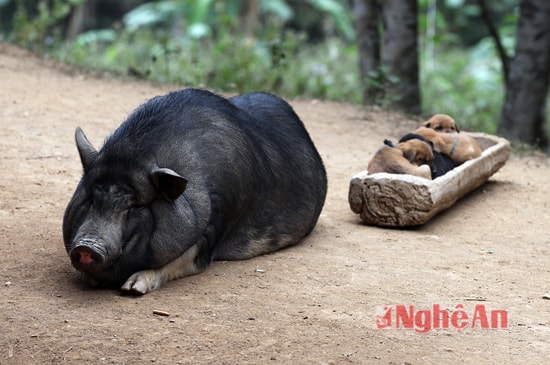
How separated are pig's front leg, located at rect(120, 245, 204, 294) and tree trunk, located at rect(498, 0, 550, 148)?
734cm

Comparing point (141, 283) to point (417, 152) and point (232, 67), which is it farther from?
point (232, 67)

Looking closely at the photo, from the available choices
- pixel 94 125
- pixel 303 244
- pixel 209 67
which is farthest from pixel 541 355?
pixel 209 67

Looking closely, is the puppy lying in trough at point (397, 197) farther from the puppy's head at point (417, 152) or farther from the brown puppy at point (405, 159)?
the puppy's head at point (417, 152)

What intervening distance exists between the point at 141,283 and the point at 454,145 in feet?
12.9

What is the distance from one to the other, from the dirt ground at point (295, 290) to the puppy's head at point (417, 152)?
0.51 meters

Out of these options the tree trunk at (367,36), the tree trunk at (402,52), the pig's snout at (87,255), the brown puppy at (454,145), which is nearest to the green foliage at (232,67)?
the tree trunk at (367,36)

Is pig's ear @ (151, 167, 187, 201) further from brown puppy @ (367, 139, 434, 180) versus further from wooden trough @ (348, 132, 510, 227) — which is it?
brown puppy @ (367, 139, 434, 180)

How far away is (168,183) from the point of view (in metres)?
4.84

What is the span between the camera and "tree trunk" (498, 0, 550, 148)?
38.1ft

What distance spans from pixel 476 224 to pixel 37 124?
4.21 m

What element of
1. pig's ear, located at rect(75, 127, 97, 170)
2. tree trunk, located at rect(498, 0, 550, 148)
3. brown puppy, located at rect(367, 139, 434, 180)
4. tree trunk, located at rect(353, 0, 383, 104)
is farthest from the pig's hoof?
tree trunk, located at rect(353, 0, 383, 104)

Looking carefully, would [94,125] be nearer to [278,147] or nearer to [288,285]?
[278,147]

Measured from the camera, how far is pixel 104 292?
4.83m

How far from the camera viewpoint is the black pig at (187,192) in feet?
15.8
